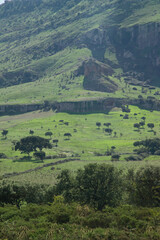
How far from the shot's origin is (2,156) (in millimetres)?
165625

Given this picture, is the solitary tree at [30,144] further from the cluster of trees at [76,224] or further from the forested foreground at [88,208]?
the cluster of trees at [76,224]

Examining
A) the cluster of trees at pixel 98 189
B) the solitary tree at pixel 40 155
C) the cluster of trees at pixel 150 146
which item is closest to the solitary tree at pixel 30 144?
the solitary tree at pixel 40 155

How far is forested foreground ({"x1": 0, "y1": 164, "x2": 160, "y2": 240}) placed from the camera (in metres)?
45.1

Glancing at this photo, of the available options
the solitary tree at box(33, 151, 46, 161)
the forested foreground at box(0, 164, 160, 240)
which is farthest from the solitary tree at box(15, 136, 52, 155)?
the forested foreground at box(0, 164, 160, 240)

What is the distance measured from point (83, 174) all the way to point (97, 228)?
29.0m

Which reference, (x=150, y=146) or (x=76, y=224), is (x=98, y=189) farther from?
(x=150, y=146)

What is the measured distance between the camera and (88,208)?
57281 mm

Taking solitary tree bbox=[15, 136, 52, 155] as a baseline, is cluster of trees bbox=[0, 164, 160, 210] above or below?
above

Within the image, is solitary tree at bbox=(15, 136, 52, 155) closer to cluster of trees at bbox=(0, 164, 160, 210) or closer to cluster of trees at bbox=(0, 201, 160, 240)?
cluster of trees at bbox=(0, 164, 160, 210)


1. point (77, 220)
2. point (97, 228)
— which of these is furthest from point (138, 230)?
point (77, 220)

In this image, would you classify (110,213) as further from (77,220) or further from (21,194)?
(21,194)

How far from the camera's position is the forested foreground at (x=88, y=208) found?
4512cm

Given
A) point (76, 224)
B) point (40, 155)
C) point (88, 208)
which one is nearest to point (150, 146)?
point (40, 155)

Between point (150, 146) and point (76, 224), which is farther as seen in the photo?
point (150, 146)
